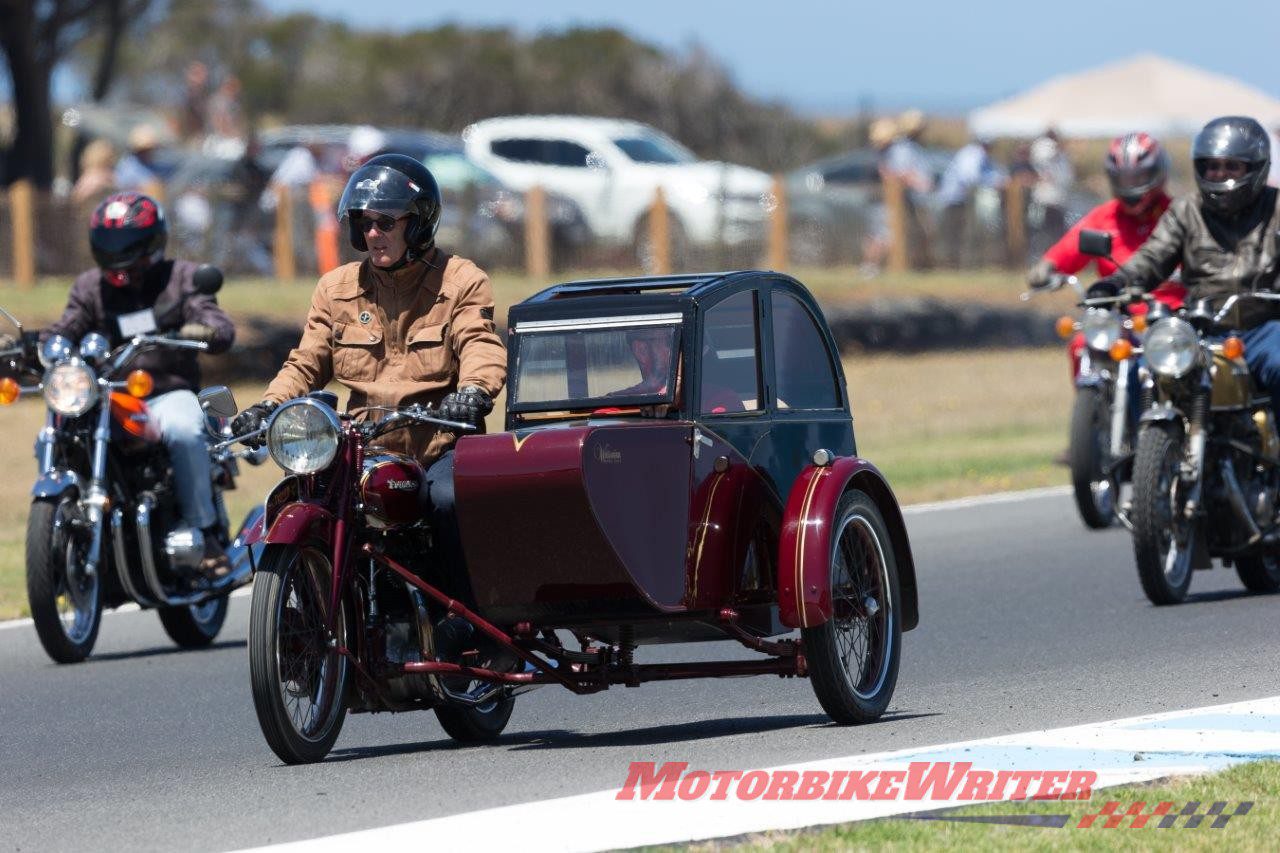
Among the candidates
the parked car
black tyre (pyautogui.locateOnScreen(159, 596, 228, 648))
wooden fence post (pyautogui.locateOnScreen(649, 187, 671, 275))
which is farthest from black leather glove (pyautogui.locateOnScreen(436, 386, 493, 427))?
wooden fence post (pyautogui.locateOnScreen(649, 187, 671, 275))

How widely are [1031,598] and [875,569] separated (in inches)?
157

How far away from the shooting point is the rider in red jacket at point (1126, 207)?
14516 millimetres

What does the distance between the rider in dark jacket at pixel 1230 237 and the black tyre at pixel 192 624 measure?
4.52m

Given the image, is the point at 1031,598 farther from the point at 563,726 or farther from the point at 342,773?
the point at 342,773

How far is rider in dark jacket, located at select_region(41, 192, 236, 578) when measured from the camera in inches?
458

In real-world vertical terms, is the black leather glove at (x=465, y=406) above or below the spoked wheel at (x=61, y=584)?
above

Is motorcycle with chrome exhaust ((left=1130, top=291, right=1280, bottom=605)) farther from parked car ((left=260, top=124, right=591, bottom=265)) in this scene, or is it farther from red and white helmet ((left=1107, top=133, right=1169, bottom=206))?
Answer: parked car ((left=260, top=124, right=591, bottom=265))

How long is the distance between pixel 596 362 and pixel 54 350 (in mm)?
3903

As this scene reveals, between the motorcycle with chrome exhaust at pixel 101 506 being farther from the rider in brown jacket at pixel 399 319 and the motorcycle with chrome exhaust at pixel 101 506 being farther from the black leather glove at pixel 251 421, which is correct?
the black leather glove at pixel 251 421

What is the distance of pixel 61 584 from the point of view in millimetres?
11125

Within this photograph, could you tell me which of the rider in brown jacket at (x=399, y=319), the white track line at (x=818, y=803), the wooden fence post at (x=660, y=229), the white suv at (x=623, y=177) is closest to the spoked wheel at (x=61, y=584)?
the rider in brown jacket at (x=399, y=319)

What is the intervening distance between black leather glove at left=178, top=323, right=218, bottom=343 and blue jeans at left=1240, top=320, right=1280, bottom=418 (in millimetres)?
4654

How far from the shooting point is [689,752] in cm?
780

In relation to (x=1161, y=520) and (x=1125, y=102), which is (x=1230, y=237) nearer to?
(x=1161, y=520)
